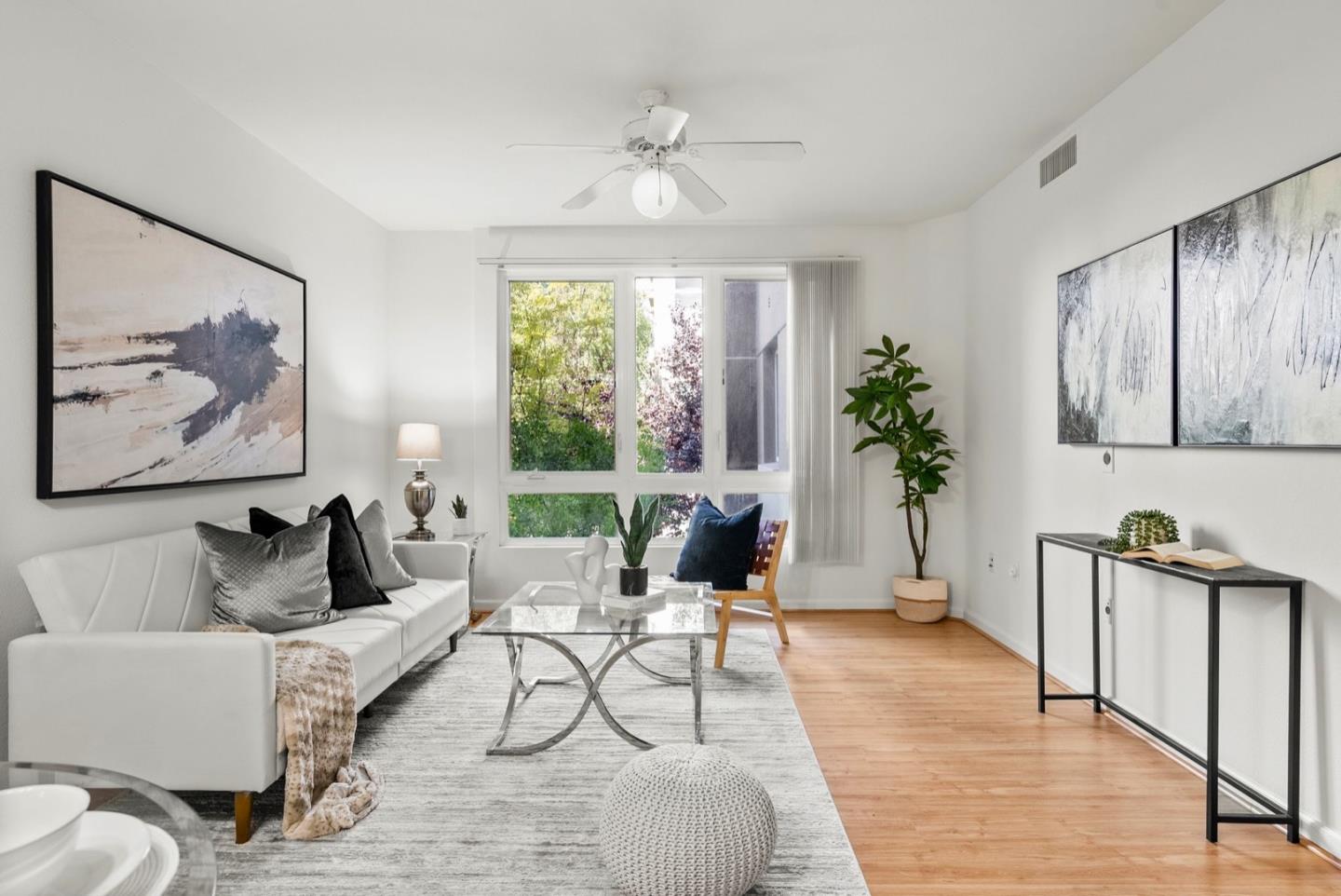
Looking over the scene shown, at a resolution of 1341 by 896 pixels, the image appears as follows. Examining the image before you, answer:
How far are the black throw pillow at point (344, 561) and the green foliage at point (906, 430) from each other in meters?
3.15

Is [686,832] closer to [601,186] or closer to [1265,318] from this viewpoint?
[1265,318]

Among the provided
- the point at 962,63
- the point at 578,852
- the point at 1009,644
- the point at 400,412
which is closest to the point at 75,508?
the point at 578,852

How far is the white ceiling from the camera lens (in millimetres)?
2695

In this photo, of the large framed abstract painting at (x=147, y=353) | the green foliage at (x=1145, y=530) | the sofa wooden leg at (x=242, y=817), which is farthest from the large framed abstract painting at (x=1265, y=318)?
the large framed abstract painting at (x=147, y=353)

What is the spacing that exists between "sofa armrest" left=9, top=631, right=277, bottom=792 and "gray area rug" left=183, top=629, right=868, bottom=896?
276 millimetres

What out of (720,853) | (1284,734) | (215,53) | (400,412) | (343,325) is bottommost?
(720,853)

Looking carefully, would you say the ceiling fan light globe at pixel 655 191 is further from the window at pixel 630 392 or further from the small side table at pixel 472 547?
the small side table at pixel 472 547

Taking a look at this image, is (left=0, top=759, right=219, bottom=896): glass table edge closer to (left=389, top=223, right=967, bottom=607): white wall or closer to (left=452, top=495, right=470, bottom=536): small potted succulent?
(left=452, top=495, right=470, bottom=536): small potted succulent

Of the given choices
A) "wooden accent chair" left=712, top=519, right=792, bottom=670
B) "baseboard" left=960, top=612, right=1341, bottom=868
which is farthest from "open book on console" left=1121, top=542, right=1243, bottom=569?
"wooden accent chair" left=712, top=519, right=792, bottom=670

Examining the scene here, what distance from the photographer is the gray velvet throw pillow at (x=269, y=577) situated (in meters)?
2.93

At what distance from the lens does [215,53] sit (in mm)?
2934

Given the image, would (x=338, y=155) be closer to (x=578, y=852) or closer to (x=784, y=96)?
(x=784, y=96)

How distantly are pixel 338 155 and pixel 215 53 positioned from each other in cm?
109

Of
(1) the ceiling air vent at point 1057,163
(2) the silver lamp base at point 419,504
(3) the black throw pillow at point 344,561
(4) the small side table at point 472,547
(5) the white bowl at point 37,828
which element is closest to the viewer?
(5) the white bowl at point 37,828
